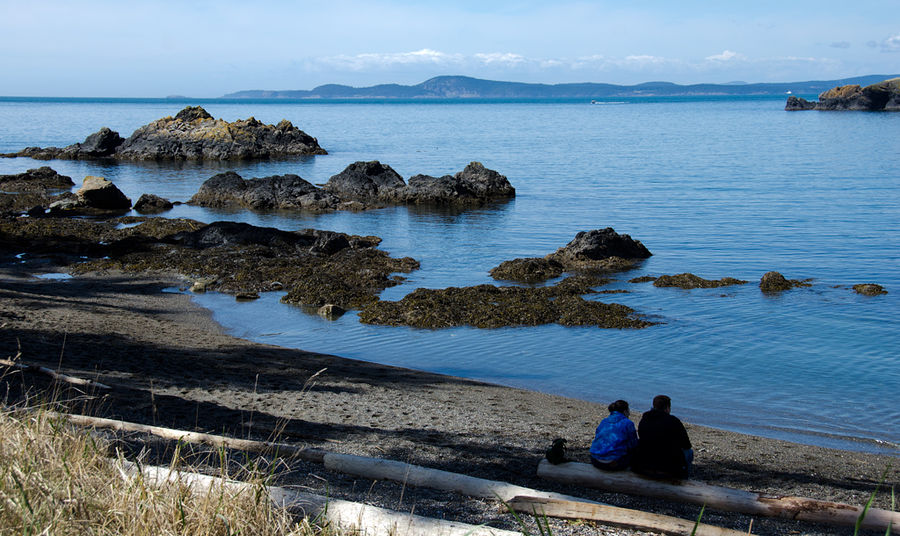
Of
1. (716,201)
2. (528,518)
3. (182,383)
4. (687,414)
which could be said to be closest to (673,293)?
(687,414)

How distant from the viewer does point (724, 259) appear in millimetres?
24578

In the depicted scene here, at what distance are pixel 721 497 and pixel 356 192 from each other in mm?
37587

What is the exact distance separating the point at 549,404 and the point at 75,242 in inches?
798

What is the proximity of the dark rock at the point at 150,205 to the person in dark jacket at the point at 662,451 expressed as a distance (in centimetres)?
3373

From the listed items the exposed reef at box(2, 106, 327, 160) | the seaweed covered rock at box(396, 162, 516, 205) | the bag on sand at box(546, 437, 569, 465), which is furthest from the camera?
the exposed reef at box(2, 106, 327, 160)

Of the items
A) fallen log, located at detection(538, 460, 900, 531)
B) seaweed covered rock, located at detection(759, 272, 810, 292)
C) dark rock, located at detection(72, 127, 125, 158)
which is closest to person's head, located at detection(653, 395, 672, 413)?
fallen log, located at detection(538, 460, 900, 531)

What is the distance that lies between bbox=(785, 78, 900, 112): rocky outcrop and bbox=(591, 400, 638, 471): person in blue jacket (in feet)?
493

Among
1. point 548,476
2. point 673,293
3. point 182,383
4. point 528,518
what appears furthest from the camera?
point 673,293

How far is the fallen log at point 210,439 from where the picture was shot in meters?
6.96

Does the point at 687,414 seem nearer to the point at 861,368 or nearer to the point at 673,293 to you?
the point at 861,368

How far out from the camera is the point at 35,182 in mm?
44875

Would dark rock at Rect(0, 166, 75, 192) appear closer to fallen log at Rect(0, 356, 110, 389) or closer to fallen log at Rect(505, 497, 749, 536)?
fallen log at Rect(0, 356, 110, 389)

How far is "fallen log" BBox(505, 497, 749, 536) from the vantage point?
571cm

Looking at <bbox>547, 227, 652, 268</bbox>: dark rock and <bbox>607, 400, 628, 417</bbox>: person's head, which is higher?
<bbox>607, 400, 628, 417</bbox>: person's head
